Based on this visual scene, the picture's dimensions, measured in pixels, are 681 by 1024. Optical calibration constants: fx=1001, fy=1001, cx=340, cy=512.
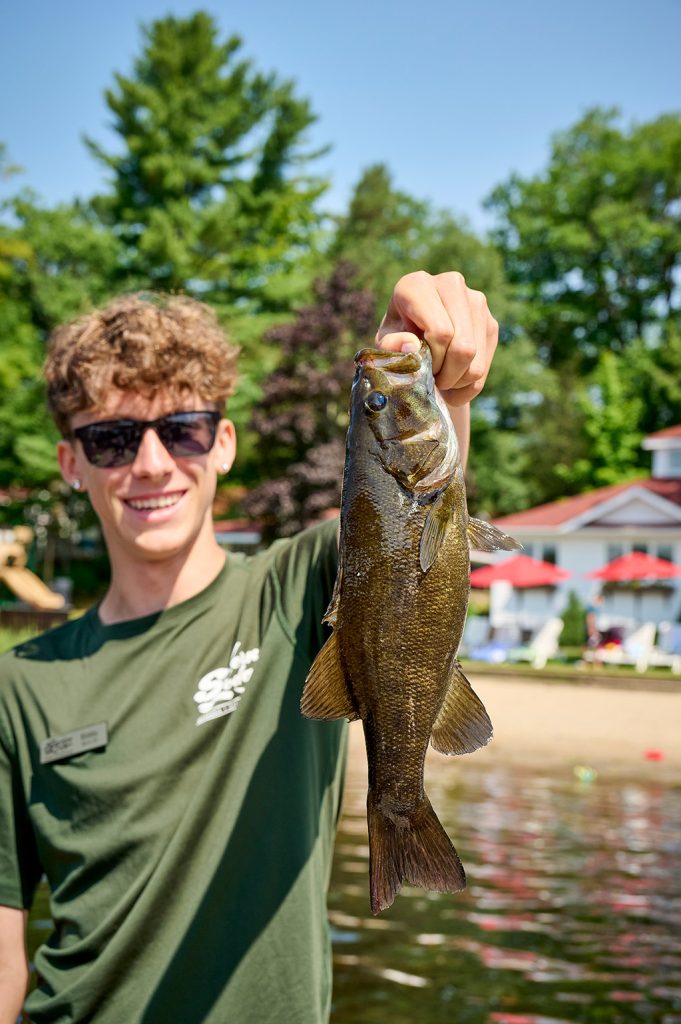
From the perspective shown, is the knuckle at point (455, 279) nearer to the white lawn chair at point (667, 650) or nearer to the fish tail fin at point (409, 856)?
the fish tail fin at point (409, 856)

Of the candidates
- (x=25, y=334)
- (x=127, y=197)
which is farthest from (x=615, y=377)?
(x=25, y=334)

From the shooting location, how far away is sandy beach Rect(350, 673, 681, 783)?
1773 centimetres

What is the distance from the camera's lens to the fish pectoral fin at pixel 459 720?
2008 millimetres

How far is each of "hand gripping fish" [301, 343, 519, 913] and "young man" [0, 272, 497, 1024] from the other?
23 cm

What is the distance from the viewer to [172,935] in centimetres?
250

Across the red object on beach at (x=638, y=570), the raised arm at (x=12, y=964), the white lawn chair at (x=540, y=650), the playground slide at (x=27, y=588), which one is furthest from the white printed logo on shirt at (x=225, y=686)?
the playground slide at (x=27, y=588)

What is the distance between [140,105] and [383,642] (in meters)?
41.6

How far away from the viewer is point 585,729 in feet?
65.6

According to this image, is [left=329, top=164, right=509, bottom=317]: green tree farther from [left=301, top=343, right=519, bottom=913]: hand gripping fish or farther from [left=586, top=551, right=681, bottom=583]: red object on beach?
[left=301, top=343, right=519, bottom=913]: hand gripping fish

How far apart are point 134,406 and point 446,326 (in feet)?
3.97

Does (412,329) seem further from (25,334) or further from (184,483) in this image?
(25,334)

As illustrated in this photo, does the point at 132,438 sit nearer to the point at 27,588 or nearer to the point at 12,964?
the point at 12,964

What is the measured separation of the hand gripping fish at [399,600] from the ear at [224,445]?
1.12m

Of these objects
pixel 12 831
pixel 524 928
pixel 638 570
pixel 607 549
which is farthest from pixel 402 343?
pixel 607 549
